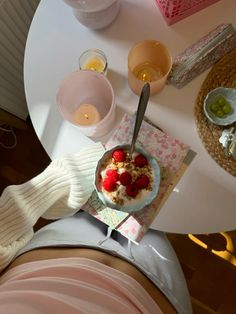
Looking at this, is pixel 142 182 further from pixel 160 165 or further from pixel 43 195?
pixel 43 195

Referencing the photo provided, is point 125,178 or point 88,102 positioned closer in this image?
point 125,178

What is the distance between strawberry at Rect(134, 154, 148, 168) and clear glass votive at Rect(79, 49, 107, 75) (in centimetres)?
22

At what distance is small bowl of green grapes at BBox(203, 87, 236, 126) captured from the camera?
92 centimetres

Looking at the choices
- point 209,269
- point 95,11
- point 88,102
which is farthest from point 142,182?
point 209,269

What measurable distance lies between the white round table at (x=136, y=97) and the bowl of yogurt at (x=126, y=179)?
0.07 meters

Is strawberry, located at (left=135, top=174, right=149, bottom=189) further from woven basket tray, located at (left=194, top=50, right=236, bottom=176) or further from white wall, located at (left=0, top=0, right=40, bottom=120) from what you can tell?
white wall, located at (left=0, top=0, right=40, bottom=120)

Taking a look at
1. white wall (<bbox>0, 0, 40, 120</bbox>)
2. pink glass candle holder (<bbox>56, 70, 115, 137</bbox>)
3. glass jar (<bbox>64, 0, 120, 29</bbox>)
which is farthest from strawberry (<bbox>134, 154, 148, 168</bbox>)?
white wall (<bbox>0, 0, 40, 120</bbox>)

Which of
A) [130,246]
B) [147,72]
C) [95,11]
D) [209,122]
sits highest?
[95,11]

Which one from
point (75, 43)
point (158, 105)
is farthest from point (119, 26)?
point (158, 105)

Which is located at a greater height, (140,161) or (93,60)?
(93,60)

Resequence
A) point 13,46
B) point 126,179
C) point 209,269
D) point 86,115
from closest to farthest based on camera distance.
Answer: point 126,179, point 86,115, point 13,46, point 209,269

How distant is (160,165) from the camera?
0.91 meters

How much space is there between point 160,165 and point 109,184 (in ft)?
0.38

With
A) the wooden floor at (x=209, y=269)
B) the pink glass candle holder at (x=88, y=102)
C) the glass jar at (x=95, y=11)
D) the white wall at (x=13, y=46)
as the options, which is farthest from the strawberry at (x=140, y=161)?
the wooden floor at (x=209, y=269)
